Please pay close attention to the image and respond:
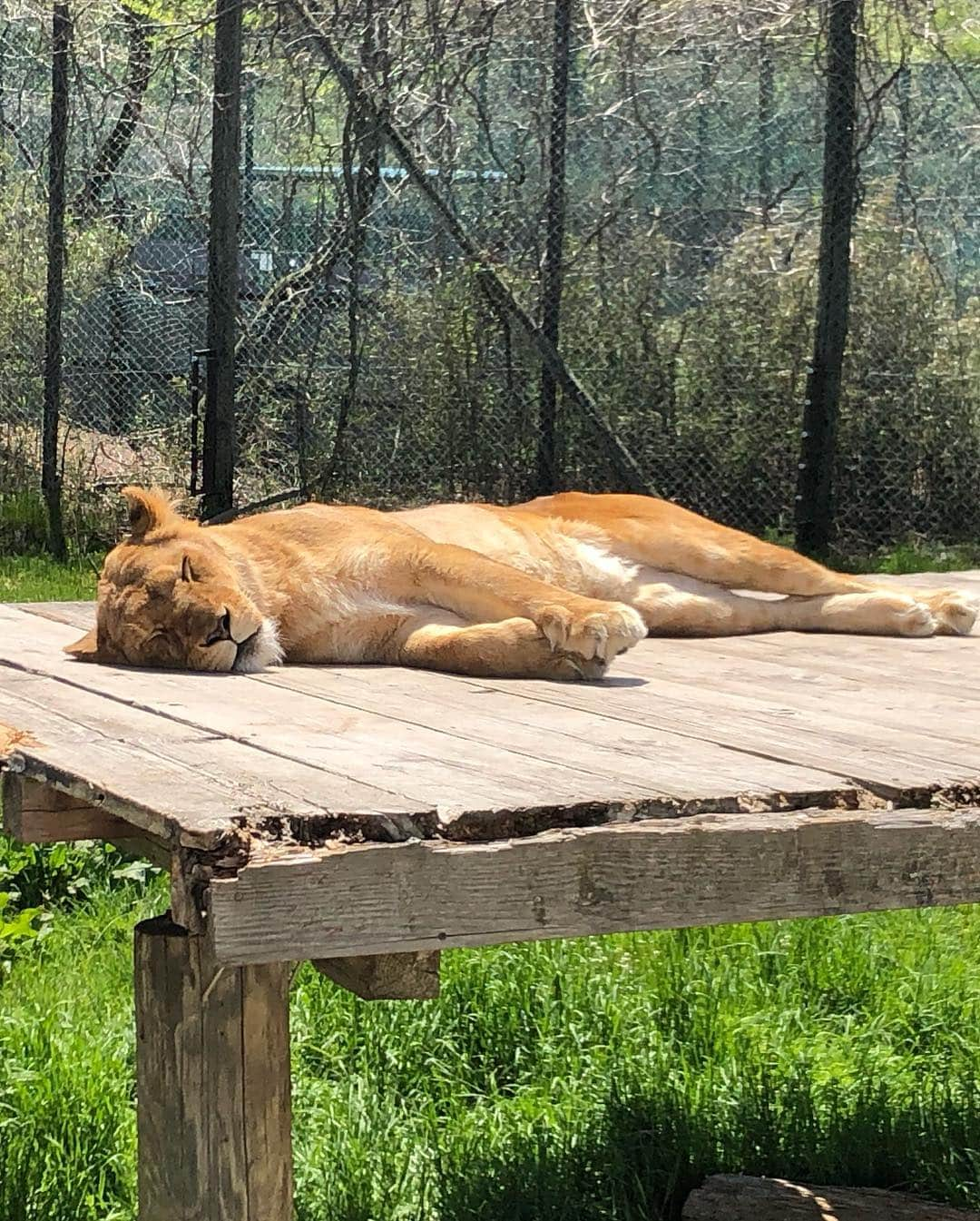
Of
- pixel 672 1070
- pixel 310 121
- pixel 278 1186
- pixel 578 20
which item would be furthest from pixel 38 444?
pixel 278 1186

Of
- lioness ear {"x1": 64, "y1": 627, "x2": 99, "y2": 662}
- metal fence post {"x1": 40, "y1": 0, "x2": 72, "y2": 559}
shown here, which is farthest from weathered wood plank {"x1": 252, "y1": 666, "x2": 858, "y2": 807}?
metal fence post {"x1": 40, "y1": 0, "x2": 72, "y2": 559}

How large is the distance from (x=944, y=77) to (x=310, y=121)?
9.20ft

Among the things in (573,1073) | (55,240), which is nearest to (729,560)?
(573,1073)

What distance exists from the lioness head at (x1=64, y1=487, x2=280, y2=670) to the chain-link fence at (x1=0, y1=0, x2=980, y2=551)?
377cm

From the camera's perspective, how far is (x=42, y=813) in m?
2.42

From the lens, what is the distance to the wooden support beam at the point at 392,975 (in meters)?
2.36

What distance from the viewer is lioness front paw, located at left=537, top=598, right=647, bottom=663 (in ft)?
10.3

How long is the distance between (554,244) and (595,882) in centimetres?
554

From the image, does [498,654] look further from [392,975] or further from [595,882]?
[595,882]

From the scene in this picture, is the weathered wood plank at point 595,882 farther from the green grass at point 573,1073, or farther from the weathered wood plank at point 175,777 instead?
the green grass at point 573,1073

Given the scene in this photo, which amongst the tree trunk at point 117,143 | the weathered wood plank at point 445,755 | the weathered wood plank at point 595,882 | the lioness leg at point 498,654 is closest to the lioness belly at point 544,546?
the lioness leg at point 498,654

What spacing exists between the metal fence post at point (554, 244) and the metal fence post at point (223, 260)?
128cm

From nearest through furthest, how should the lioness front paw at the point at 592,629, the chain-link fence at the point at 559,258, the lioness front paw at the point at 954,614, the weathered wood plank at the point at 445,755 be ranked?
the weathered wood plank at the point at 445,755, the lioness front paw at the point at 592,629, the lioness front paw at the point at 954,614, the chain-link fence at the point at 559,258

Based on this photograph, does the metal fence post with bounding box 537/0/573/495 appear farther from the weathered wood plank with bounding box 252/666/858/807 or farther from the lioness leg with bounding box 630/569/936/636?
the weathered wood plank with bounding box 252/666/858/807
